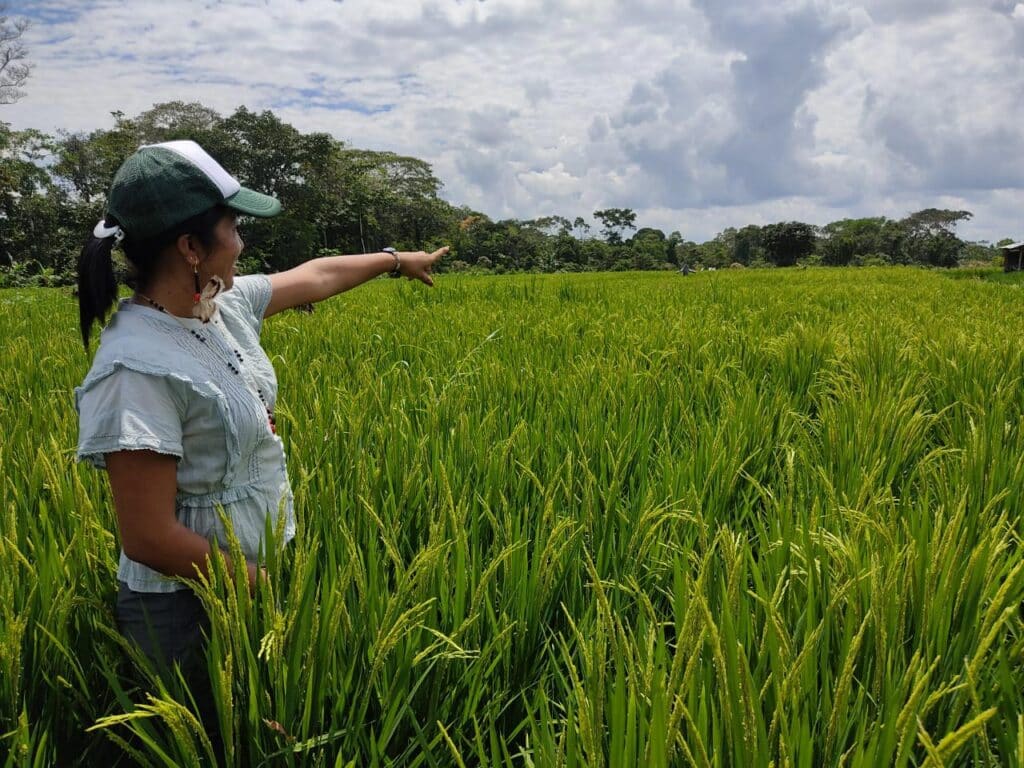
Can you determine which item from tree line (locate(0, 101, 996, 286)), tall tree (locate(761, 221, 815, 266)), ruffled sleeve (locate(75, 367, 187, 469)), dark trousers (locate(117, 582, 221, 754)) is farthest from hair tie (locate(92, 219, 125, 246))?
tall tree (locate(761, 221, 815, 266))

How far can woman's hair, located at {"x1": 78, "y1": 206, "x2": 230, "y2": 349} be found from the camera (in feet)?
3.55

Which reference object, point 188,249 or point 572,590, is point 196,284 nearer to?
point 188,249

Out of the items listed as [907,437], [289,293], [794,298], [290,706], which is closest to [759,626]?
[290,706]

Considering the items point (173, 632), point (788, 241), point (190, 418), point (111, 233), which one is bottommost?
point (173, 632)

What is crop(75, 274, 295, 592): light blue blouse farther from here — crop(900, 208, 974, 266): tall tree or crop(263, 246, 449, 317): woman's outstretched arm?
crop(900, 208, 974, 266): tall tree

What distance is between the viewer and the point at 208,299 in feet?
4.01

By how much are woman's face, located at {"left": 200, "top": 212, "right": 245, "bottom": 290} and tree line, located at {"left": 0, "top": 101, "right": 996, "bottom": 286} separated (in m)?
25.1

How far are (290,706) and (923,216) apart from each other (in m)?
99.5

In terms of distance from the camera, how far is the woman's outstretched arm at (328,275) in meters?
1.82

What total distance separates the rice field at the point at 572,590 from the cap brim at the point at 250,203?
57 cm

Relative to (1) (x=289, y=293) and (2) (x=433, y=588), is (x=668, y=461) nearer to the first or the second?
(2) (x=433, y=588)

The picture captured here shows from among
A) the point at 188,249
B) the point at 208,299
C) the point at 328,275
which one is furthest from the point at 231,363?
the point at 328,275

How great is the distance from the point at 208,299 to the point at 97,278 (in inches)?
7.2

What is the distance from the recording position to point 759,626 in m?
1.14
